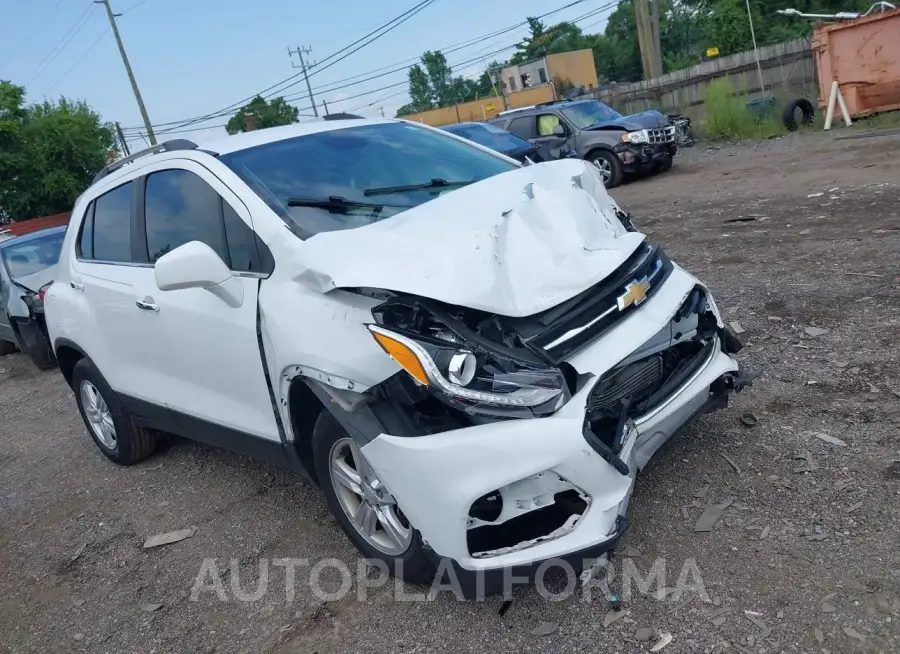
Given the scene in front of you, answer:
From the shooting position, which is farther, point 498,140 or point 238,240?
point 498,140

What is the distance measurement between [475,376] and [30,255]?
882cm

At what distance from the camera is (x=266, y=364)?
3205 mm

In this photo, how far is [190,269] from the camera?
10.2 feet

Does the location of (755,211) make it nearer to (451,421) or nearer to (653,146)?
(653,146)

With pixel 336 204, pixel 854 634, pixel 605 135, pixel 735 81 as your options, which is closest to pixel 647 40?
pixel 735 81

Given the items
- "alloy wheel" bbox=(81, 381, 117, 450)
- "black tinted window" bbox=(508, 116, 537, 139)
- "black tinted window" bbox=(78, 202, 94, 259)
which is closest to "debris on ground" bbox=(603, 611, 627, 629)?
"alloy wheel" bbox=(81, 381, 117, 450)

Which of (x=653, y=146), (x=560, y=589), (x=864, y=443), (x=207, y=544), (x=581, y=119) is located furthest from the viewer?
(x=581, y=119)

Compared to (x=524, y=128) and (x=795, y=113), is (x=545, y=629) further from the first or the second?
(x=795, y=113)

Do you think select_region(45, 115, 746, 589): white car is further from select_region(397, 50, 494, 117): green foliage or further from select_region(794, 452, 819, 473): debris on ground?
select_region(397, 50, 494, 117): green foliage

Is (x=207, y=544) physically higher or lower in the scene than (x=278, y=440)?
lower

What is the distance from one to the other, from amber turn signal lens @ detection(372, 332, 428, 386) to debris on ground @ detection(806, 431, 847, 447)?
2105 mm

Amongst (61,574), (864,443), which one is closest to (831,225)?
(864,443)

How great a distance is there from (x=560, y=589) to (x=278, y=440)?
137cm

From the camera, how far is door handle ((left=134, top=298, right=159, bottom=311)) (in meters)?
3.87
